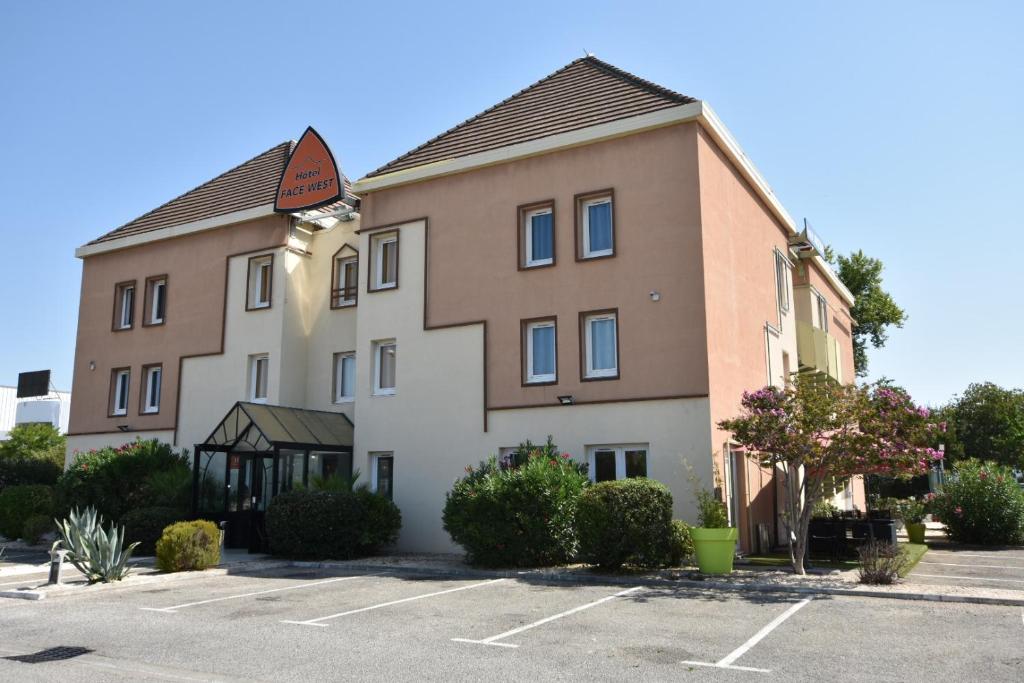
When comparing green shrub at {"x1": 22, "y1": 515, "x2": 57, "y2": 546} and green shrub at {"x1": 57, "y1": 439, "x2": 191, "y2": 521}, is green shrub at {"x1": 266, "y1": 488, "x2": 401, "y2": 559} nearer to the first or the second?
green shrub at {"x1": 57, "y1": 439, "x2": 191, "y2": 521}

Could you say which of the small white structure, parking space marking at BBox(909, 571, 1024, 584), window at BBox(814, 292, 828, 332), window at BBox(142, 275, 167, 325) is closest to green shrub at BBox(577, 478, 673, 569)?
parking space marking at BBox(909, 571, 1024, 584)

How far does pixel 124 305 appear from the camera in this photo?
2625 centimetres

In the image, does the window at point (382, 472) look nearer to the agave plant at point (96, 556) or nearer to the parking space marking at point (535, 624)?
the agave plant at point (96, 556)

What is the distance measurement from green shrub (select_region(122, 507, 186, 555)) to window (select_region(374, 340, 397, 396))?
18.4 feet

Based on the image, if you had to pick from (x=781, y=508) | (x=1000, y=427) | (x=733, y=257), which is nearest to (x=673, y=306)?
(x=733, y=257)

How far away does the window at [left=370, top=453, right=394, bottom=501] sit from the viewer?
20.0 meters

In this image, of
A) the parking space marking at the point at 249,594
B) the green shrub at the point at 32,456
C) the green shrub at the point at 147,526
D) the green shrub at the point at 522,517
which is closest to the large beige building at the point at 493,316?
the green shrub at the point at 147,526

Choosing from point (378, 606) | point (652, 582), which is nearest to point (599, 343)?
point (652, 582)

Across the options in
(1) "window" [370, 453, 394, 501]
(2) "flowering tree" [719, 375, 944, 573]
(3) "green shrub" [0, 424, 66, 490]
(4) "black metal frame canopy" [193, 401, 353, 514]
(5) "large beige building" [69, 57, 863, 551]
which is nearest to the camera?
(2) "flowering tree" [719, 375, 944, 573]

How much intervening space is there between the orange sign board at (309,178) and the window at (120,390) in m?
7.69

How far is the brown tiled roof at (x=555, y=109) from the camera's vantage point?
1856 cm

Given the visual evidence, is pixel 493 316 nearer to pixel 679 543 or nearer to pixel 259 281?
pixel 679 543

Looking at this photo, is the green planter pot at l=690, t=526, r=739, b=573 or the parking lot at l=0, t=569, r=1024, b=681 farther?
the green planter pot at l=690, t=526, r=739, b=573

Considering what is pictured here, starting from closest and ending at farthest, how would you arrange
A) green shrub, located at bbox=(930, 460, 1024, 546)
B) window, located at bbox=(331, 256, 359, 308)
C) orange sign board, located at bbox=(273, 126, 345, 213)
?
green shrub, located at bbox=(930, 460, 1024, 546) → orange sign board, located at bbox=(273, 126, 345, 213) → window, located at bbox=(331, 256, 359, 308)
